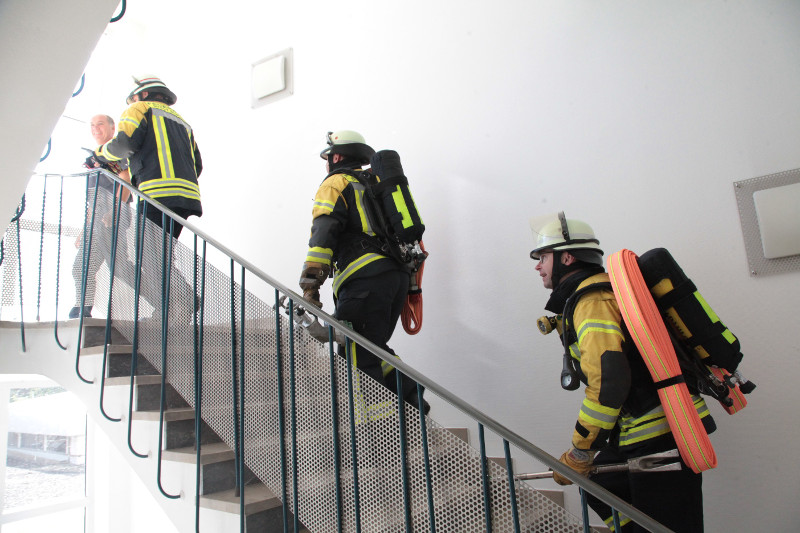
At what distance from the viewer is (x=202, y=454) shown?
7.20ft

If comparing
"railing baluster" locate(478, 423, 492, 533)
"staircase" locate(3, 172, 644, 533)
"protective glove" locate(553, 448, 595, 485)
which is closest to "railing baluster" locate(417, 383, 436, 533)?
"staircase" locate(3, 172, 644, 533)

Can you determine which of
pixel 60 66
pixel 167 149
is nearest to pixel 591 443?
pixel 60 66

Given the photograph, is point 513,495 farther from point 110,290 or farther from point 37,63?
point 110,290

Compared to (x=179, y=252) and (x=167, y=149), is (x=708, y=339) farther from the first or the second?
(x=167, y=149)

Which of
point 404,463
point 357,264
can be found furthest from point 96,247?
point 404,463

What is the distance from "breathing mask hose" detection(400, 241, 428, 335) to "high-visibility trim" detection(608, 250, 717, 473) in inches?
49.8

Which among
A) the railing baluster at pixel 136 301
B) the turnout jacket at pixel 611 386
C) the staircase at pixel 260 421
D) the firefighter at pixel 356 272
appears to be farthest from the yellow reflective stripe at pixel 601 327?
the railing baluster at pixel 136 301

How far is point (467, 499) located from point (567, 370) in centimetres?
66

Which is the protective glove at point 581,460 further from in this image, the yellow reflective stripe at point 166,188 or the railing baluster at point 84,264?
the yellow reflective stripe at point 166,188

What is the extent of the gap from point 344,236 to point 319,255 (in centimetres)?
21

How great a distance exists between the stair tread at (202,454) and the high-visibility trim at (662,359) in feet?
5.41

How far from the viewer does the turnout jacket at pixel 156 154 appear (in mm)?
2914

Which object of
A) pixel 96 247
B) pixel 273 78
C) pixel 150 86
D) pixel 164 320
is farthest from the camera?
pixel 273 78

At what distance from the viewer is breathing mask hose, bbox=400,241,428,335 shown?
289 cm
